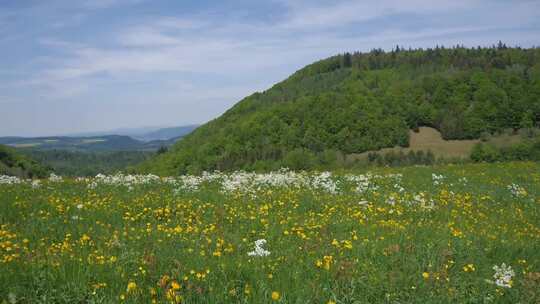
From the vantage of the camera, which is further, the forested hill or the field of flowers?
the forested hill

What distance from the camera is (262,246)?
314 inches

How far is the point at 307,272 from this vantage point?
659 centimetres

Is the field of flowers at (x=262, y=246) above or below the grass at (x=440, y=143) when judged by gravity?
above

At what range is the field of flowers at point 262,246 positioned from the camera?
18.5 ft

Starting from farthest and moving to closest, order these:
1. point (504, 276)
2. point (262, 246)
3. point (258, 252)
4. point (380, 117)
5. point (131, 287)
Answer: point (380, 117) < point (262, 246) < point (258, 252) < point (504, 276) < point (131, 287)

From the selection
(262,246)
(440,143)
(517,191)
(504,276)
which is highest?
(262,246)

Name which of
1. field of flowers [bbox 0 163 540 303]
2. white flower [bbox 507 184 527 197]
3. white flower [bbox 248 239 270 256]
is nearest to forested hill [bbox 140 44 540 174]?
white flower [bbox 507 184 527 197]

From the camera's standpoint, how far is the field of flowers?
5645 millimetres

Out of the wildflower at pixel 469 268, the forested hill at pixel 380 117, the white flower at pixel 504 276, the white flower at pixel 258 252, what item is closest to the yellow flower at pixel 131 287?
the white flower at pixel 258 252

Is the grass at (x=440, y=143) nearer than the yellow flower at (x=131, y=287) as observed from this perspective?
No

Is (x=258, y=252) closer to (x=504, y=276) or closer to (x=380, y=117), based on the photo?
(x=504, y=276)

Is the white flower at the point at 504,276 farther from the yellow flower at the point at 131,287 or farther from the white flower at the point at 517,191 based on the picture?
the white flower at the point at 517,191

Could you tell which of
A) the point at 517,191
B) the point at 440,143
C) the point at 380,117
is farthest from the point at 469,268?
the point at 380,117

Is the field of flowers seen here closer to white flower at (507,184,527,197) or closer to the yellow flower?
the yellow flower
